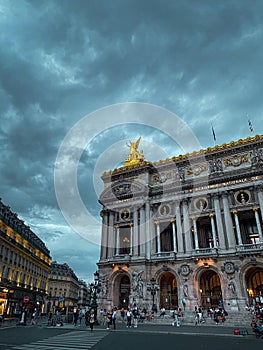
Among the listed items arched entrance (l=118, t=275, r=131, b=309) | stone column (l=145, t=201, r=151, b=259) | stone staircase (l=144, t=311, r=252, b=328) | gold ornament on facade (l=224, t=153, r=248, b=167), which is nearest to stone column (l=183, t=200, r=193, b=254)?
stone column (l=145, t=201, r=151, b=259)

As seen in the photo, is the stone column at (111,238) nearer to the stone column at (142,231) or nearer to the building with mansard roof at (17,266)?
the stone column at (142,231)

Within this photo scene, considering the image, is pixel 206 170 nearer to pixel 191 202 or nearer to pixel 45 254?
pixel 191 202

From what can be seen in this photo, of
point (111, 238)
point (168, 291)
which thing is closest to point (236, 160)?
point (168, 291)

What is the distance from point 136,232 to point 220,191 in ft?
49.4

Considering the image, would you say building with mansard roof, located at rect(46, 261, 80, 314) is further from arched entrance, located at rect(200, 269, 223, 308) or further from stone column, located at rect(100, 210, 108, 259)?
arched entrance, located at rect(200, 269, 223, 308)

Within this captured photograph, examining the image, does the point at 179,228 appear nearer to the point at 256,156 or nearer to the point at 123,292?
the point at 123,292

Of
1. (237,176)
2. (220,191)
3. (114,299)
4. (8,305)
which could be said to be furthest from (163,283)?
(8,305)

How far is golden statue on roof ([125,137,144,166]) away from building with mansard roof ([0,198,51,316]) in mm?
23594

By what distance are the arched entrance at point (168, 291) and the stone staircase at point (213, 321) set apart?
407 cm

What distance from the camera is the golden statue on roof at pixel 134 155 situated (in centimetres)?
5364

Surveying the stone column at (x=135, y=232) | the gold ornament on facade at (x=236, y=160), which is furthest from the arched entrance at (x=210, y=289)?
the gold ornament on facade at (x=236, y=160)

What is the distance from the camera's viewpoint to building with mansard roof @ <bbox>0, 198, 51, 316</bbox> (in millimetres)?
41469

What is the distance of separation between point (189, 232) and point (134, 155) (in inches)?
804

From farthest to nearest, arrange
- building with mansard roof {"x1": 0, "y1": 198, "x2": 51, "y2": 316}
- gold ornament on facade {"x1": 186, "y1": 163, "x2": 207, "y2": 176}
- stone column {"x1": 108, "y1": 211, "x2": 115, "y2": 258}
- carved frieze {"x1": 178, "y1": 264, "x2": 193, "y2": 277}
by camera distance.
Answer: stone column {"x1": 108, "y1": 211, "x2": 115, "y2": 258} < gold ornament on facade {"x1": 186, "y1": 163, "x2": 207, "y2": 176} < building with mansard roof {"x1": 0, "y1": 198, "x2": 51, "y2": 316} < carved frieze {"x1": 178, "y1": 264, "x2": 193, "y2": 277}
